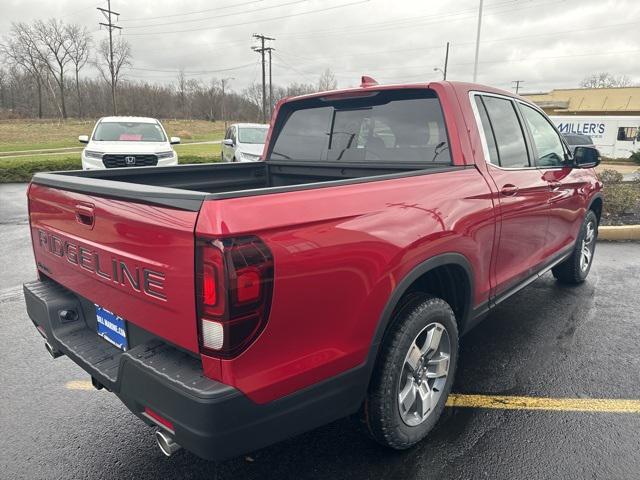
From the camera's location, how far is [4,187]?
44.2 feet

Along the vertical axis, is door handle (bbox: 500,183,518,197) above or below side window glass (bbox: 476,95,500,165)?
below

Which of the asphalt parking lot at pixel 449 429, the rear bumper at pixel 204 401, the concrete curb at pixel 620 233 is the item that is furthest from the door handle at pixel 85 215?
the concrete curb at pixel 620 233

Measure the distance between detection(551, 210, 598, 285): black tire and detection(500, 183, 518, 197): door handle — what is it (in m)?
2.03

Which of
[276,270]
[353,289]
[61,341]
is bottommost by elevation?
[61,341]

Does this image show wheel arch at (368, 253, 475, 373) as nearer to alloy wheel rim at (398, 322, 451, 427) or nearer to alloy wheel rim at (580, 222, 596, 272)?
alloy wheel rim at (398, 322, 451, 427)

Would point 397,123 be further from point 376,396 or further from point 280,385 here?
point 280,385

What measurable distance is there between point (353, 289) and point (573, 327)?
3.08 meters

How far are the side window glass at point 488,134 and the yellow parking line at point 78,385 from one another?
3.10 meters

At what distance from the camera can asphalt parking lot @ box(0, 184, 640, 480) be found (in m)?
2.39

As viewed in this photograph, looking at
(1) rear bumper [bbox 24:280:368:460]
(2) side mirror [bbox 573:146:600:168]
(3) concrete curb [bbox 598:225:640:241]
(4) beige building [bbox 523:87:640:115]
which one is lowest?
(3) concrete curb [bbox 598:225:640:241]

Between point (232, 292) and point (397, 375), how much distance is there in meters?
1.09

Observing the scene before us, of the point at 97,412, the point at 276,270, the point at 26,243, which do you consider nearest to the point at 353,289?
the point at 276,270

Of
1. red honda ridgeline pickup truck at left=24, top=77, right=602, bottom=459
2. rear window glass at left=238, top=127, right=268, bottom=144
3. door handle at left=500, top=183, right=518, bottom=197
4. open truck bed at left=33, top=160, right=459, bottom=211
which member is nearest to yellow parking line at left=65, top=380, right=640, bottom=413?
red honda ridgeline pickup truck at left=24, top=77, right=602, bottom=459

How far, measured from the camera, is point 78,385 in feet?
10.5
